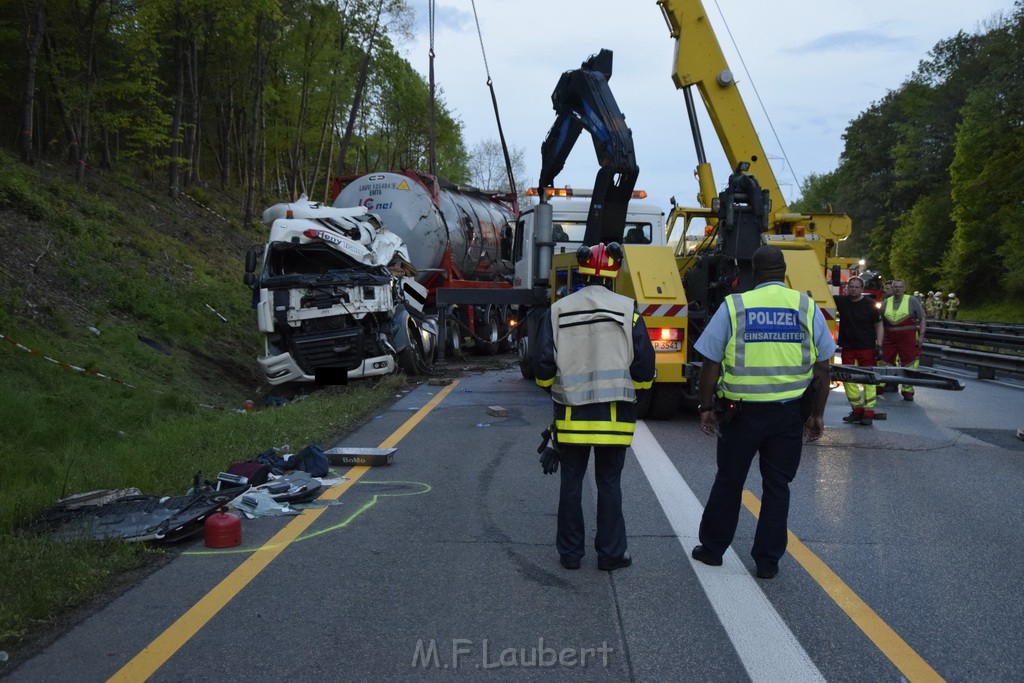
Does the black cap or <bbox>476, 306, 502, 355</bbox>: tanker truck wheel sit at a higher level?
the black cap

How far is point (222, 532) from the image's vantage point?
5.76 meters

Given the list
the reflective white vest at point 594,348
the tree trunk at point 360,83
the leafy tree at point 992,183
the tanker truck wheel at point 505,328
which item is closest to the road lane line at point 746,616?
the reflective white vest at point 594,348

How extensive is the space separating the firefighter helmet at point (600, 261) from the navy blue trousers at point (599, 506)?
0.97 m

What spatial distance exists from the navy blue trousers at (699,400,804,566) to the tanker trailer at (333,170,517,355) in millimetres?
13589

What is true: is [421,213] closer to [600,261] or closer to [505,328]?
[505,328]

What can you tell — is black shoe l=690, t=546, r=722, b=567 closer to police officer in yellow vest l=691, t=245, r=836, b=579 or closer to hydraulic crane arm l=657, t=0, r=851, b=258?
police officer in yellow vest l=691, t=245, r=836, b=579

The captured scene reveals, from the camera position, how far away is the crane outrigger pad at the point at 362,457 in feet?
27.8

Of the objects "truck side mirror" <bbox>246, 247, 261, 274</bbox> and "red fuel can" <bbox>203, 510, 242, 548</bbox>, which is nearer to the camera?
"red fuel can" <bbox>203, 510, 242, 548</bbox>

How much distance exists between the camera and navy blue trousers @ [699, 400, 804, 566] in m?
5.20

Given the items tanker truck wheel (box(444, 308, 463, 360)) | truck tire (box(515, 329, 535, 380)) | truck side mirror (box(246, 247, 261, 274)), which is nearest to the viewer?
truck side mirror (box(246, 247, 261, 274))

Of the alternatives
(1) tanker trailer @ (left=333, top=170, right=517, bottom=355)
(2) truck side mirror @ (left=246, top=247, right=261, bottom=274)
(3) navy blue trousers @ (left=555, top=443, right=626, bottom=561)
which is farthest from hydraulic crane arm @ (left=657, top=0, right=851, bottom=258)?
(3) navy blue trousers @ (left=555, top=443, right=626, bottom=561)

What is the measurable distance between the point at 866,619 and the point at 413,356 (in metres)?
12.2

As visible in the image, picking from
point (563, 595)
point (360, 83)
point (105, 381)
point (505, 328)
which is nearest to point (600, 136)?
point (105, 381)

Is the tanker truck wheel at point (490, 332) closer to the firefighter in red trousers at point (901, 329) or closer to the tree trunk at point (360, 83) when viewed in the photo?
the firefighter in red trousers at point (901, 329)
